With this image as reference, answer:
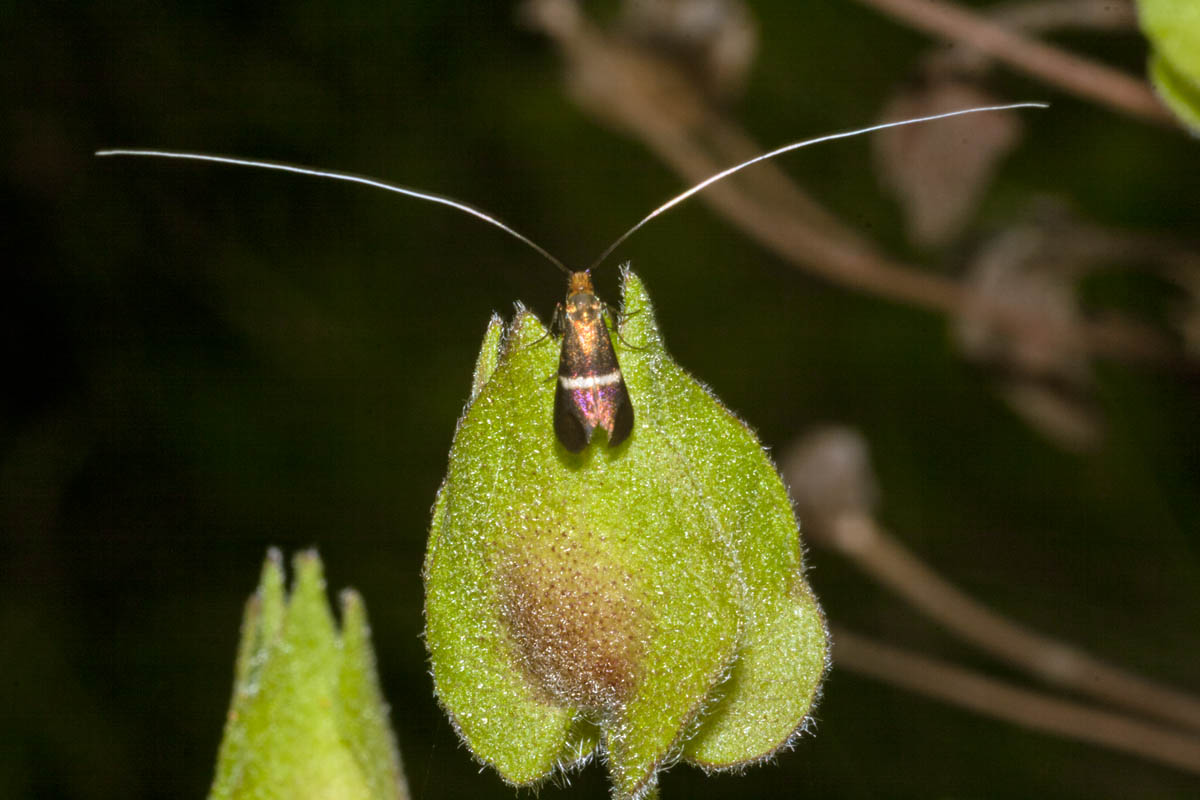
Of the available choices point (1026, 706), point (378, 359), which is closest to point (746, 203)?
point (1026, 706)

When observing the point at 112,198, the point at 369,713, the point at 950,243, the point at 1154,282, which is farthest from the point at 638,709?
the point at 112,198

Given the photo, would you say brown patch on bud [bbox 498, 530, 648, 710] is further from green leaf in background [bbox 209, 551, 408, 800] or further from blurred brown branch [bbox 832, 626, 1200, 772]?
blurred brown branch [bbox 832, 626, 1200, 772]

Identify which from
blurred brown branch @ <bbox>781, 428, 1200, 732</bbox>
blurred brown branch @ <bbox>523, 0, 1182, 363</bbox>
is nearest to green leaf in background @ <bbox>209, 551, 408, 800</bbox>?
blurred brown branch @ <bbox>781, 428, 1200, 732</bbox>

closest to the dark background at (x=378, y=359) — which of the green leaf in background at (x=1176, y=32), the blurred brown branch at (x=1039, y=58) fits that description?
the blurred brown branch at (x=1039, y=58)

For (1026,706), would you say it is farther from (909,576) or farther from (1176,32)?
(1176,32)

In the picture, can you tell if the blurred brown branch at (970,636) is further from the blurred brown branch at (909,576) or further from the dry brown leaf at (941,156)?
the dry brown leaf at (941,156)

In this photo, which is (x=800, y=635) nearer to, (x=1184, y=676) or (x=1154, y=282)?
(x=1154, y=282)
